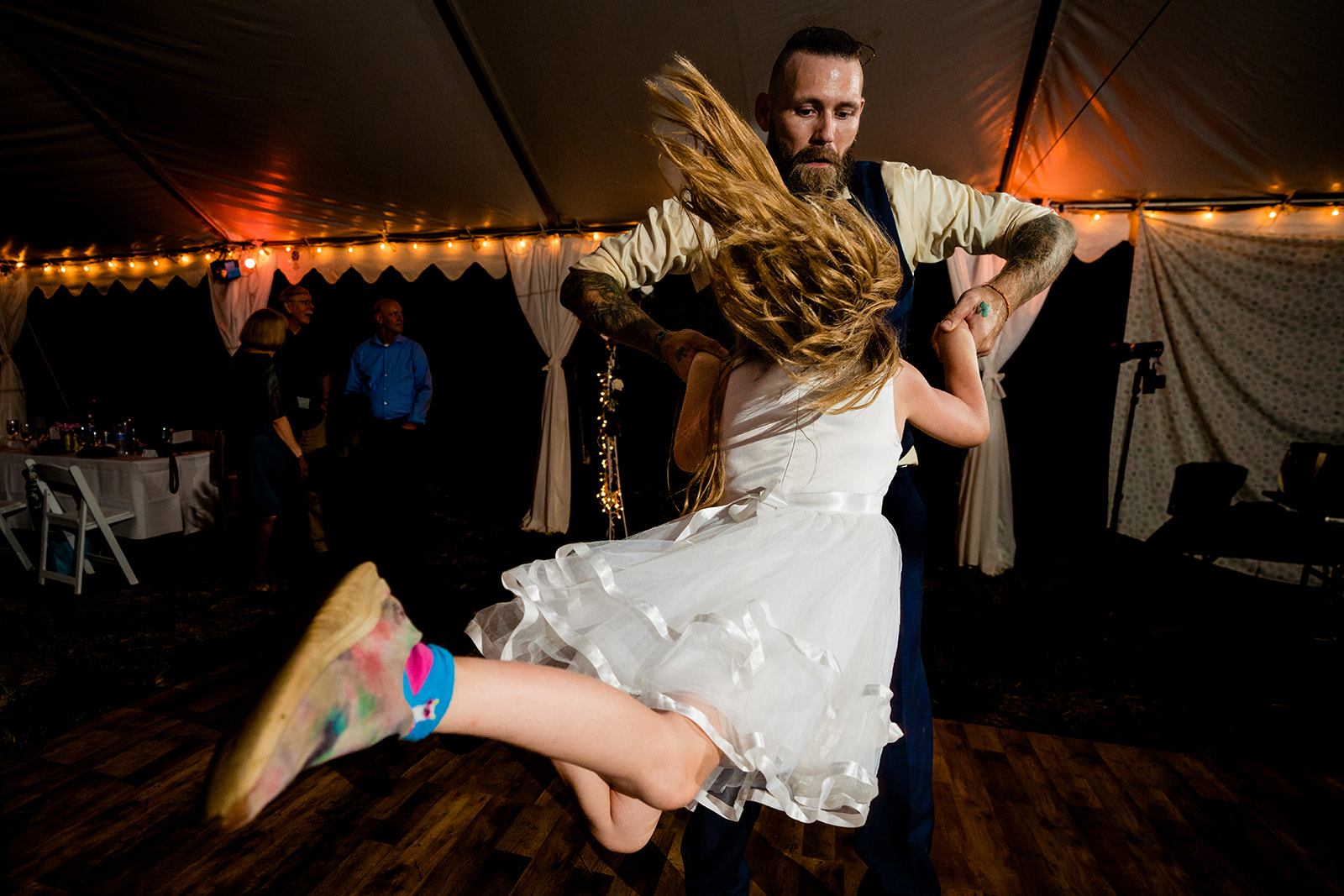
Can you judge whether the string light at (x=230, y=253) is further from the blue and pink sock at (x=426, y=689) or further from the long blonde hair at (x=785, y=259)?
the blue and pink sock at (x=426, y=689)

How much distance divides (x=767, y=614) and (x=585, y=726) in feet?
1.21

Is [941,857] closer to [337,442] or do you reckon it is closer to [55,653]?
[55,653]

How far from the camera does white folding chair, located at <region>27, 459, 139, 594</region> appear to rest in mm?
3914

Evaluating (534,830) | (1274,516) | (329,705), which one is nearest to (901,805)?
(534,830)

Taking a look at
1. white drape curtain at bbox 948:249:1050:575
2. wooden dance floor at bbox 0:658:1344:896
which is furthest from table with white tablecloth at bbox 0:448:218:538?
white drape curtain at bbox 948:249:1050:575

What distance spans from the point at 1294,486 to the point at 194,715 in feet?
19.0

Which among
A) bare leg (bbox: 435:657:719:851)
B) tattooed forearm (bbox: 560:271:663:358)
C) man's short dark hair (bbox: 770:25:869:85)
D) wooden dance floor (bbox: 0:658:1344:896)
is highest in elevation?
man's short dark hair (bbox: 770:25:869:85)

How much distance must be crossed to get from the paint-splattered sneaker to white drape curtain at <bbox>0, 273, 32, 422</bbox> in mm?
10034

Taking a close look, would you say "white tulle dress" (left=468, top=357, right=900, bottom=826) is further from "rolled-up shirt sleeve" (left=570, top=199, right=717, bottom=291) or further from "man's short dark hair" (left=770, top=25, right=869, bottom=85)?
"man's short dark hair" (left=770, top=25, right=869, bottom=85)

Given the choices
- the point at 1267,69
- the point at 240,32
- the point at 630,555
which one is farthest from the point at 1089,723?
the point at 240,32

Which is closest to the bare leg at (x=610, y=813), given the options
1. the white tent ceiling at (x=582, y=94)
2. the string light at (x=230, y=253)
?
the white tent ceiling at (x=582, y=94)

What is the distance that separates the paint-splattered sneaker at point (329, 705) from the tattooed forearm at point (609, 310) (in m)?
0.74

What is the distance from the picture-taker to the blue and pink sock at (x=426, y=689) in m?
0.78

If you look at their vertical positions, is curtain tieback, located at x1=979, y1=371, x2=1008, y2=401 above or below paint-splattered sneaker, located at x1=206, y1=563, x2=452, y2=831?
above
